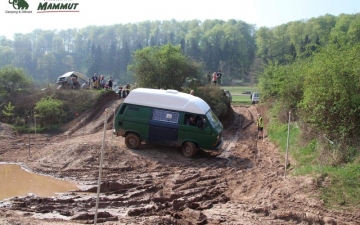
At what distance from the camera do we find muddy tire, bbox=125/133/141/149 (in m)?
16.1

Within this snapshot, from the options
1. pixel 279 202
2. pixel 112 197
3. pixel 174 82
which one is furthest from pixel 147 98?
pixel 174 82

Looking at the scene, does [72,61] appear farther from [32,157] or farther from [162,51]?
[32,157]

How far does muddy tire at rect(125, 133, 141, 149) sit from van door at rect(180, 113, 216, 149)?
198cm

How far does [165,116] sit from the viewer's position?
1588 centimetres

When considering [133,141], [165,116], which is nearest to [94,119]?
[133,141]

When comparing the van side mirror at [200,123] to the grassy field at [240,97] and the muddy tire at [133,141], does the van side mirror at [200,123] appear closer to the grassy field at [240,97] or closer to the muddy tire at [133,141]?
the muddy tire at [133,141]

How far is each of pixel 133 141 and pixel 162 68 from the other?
417 inches

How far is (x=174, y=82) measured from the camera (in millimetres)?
26016

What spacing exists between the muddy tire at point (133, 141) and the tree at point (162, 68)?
33.6ft

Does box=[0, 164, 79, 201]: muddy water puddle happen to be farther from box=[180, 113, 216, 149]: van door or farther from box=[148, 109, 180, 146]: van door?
box=[180, 113, 216, 149]: van door

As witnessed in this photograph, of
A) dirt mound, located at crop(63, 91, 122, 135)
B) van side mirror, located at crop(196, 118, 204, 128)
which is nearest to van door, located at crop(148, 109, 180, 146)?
van side mirror, located at crop(196, 118, 204, 128)

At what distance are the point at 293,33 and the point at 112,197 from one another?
3472 inches

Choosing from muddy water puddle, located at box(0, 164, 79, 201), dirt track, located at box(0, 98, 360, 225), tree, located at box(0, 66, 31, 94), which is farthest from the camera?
tree, located at box(0, 66, 31, 94)

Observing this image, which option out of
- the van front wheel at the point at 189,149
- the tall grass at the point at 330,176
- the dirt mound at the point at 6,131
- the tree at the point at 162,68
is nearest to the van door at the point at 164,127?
the van front wheel at the point at 189,149
